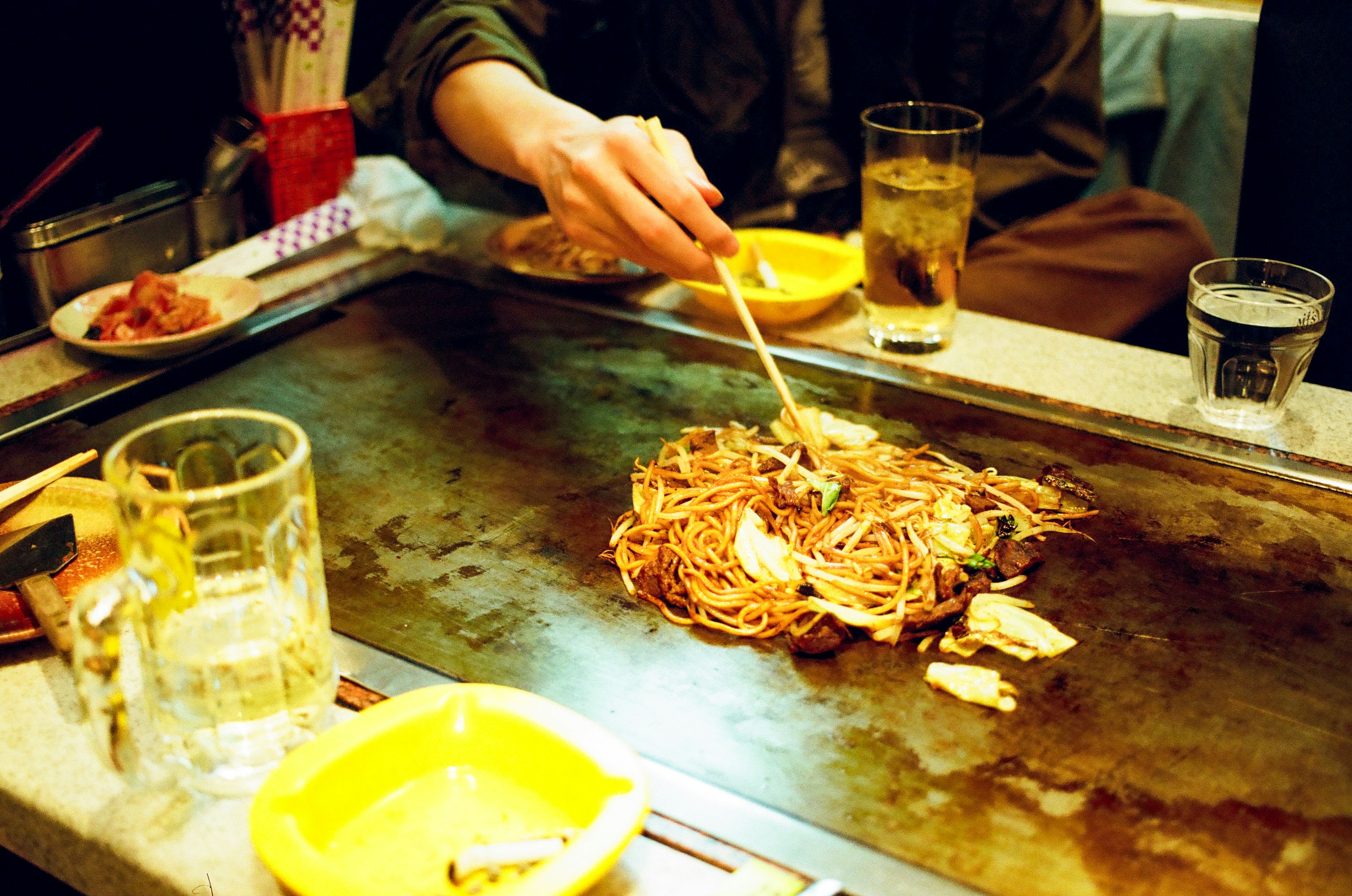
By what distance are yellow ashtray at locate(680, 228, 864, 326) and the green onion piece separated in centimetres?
61

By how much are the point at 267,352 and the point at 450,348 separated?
0.39 meters

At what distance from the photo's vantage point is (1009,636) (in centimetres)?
139

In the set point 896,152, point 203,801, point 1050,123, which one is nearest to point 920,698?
point 203,801

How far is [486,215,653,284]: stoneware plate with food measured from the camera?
2.45m

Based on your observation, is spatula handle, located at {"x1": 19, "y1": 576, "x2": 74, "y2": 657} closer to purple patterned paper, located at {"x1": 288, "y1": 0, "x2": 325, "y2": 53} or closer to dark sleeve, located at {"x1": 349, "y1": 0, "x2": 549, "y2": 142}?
dark sleeve, located at {"x1": 349, "y1": 0, "x2": 549, "y2": 142}

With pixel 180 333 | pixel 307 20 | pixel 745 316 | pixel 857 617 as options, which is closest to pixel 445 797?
pixel 857 617

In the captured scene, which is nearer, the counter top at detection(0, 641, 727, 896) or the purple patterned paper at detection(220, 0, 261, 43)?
the counter top at detection(0, 641, 727, 896)

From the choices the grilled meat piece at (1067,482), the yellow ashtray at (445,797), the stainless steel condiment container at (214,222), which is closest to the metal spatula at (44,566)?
the yellow ashtray at (445,797)

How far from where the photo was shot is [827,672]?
4.45 ft

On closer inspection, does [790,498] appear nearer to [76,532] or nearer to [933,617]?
[933,617]

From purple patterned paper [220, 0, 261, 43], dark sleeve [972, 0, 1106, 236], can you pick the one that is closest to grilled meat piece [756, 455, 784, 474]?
dark sleeve [972, 0, 1106, 236]

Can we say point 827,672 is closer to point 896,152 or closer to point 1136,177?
point 896,152

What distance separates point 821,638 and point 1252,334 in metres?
1.05

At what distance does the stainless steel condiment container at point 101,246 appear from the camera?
223 centimetres
